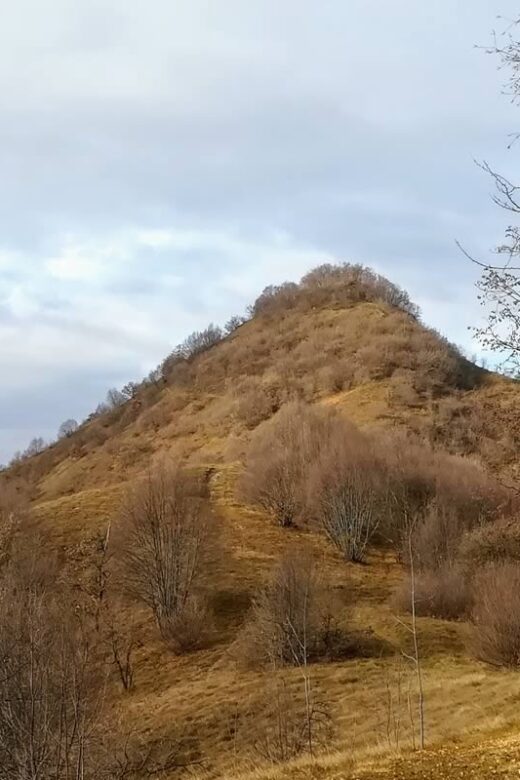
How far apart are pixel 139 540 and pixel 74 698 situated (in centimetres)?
1735

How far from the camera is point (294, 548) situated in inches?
1336

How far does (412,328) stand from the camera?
76.5m

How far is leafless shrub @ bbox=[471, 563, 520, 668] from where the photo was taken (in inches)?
837

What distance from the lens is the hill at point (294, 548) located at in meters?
17.0

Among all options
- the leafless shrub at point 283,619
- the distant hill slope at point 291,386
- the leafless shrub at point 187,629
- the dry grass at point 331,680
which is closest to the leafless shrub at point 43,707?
the dry grass at point 331,680

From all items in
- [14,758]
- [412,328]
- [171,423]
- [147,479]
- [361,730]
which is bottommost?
[361,730]

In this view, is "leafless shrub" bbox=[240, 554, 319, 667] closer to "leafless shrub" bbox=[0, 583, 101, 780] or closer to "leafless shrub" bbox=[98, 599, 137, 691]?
"leafless shrub" bbox=[98, 599, 137, 691]

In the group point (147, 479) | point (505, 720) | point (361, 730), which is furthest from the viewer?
point (147, 479)

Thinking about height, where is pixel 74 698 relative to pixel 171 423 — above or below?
below

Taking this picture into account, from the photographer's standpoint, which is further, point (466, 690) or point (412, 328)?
point (412, 328)

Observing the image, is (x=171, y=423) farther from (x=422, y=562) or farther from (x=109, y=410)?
(x=422, y=562)

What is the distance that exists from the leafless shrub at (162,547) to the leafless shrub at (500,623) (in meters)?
10.4

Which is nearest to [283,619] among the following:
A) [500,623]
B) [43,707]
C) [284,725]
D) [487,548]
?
[500,623]

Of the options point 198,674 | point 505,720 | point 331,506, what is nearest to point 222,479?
point 331,506
